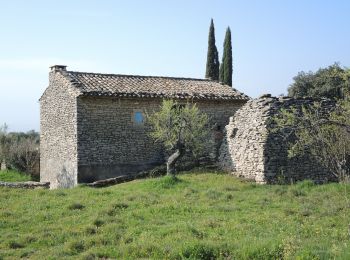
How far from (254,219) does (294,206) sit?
213 centimetres

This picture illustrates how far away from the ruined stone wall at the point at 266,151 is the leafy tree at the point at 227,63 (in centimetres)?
1625

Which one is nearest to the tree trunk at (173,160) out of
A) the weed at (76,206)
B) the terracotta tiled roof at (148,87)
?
the terracotta tiled roof at (148,87)

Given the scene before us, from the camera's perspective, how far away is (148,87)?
23109 mm

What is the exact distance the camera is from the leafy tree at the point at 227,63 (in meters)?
36.0

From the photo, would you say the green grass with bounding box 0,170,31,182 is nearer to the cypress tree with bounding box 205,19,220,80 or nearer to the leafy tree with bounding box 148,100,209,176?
the leafy tree with bounding box 148,100,209,176

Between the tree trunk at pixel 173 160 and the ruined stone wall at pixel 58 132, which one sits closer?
the tree trunk at pixel 173 160

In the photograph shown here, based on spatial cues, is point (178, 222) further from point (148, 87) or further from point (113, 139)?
point (148, 87)

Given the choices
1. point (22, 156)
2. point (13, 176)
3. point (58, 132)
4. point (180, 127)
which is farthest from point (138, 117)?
point (22, 156)

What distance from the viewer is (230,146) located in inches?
803

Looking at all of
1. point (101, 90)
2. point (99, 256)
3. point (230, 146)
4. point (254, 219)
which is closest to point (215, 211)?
point (254, 219)

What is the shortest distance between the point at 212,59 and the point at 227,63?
1.37 metres

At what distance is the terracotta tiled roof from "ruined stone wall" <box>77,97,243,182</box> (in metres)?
0.38

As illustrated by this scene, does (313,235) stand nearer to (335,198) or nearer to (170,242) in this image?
(170,242)

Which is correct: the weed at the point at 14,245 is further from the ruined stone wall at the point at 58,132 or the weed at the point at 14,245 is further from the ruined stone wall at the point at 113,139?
the ruined stone wall at the point at 58,132
